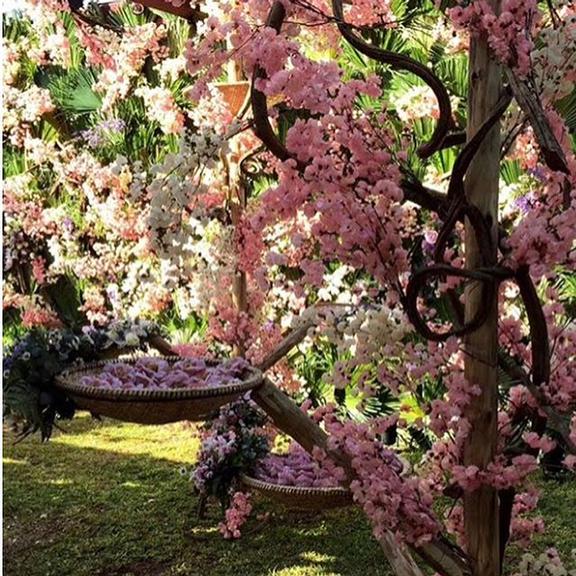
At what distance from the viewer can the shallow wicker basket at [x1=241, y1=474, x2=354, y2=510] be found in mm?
3062

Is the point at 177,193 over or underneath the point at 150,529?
over

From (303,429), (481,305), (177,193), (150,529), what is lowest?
(150,529)

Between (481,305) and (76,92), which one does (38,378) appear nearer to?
(481,305)

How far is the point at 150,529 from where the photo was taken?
3680 millimetres

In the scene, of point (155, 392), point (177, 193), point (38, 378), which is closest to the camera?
point (177, 193)

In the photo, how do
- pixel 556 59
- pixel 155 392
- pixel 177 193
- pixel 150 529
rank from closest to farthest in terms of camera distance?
pixel 556 59, pixel 177 193, pixel 155 392, pixel 150 529

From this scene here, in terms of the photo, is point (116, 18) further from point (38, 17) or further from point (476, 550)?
point (476, 550)

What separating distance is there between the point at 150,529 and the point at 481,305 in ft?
9.27

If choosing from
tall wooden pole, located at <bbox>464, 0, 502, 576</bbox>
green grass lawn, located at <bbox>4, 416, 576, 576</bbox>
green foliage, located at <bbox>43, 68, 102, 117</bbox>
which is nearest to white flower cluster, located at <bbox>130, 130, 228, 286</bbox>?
tall wooden pole, located at <bbox>464, 0, 502, 576</bbox>

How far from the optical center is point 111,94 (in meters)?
5.17

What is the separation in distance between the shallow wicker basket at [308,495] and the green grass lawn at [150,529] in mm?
275

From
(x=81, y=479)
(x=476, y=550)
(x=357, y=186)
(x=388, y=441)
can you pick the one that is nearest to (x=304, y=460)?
(x=388, y=441)

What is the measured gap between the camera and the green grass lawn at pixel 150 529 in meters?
3.27

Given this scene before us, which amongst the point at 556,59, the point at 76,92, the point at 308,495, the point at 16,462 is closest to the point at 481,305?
the point at 556,59
